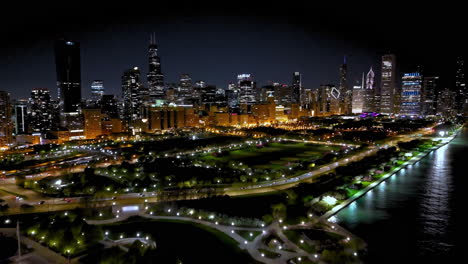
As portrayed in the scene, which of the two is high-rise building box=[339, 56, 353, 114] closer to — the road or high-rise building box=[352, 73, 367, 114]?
high-rise building box=[352, 73, 367, 114]

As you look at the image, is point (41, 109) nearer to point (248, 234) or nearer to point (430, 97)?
point (248, 234)

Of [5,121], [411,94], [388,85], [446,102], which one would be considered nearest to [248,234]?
[5,121]

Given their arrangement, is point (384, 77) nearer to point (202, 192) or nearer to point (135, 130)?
point (135, 130)

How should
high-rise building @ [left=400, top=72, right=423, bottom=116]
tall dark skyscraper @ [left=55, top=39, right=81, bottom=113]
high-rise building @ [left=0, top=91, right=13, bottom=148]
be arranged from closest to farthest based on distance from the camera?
high-rise building @ [left=0, top=91, right=13, bottom=148], tall dark skyscraper @ [left=55, top=39, right=81, bottom=113], high-rise building @ [left=400, top=72, right=423, bottom=116]

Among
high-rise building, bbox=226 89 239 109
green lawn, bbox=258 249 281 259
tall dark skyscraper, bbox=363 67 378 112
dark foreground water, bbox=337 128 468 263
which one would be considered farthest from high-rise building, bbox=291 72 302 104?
green lawn, bbox=258 249 281 259

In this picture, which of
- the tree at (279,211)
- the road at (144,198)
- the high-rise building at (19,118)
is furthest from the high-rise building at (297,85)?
the tree at (279,211)

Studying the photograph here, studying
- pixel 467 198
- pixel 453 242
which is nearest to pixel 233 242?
pixel 453 242

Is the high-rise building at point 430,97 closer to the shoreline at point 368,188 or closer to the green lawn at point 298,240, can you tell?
the shoreline at point 368,188
